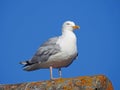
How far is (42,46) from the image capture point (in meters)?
5.66

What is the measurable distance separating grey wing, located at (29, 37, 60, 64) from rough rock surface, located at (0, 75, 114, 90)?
172cm

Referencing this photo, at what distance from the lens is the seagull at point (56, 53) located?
17.1 feet

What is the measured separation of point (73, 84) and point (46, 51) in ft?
7.26

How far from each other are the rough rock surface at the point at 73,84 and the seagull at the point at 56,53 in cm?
136

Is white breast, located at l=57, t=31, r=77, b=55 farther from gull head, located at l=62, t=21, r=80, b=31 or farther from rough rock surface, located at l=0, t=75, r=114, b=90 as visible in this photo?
rough rock surface, located at l=0, t=75, r=114, b=90

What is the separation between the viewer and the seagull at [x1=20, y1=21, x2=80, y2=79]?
521cm

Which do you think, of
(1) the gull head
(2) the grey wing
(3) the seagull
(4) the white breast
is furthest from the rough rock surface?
(1) the gull head

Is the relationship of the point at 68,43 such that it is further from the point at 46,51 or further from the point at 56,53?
the point at 46,51

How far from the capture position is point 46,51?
18.2 ft

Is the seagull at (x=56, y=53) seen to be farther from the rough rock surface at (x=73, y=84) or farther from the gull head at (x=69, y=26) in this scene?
the rough rock surface at (x=73, y=84)

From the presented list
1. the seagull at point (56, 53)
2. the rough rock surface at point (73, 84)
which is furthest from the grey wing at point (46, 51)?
the rough rock surface at point (73, 84)

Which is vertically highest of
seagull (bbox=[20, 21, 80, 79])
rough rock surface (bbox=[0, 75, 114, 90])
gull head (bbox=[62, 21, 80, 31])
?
gull head (bbox=[62, 21, 80, 31])

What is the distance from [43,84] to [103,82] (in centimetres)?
75

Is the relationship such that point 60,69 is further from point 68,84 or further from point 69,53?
point 68,84
